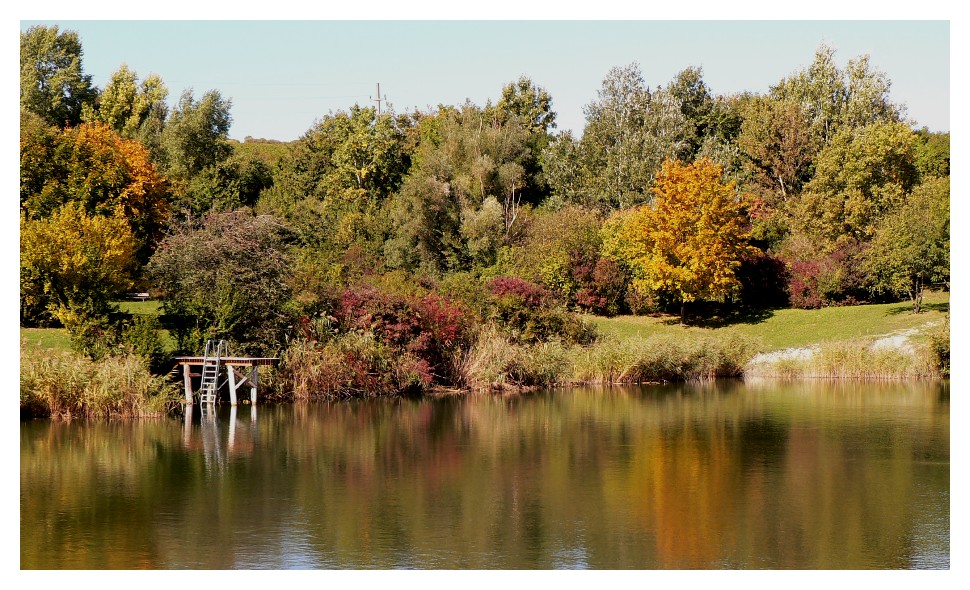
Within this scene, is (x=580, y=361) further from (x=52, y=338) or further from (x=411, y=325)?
(x=52, y=338)

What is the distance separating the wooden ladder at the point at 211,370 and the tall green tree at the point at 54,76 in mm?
38566

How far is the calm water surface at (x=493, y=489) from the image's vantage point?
13.4m

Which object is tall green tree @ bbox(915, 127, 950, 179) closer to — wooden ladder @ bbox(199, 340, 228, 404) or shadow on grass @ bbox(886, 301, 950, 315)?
shadow on grass @ bbox(886, 301, 950, 315)

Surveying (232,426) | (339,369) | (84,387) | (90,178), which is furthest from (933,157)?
(84,387)

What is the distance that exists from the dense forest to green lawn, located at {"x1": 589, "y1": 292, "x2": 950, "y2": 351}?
99 centimetres

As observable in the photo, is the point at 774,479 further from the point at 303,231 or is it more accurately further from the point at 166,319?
the point at 303,231

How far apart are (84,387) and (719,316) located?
3053 cm

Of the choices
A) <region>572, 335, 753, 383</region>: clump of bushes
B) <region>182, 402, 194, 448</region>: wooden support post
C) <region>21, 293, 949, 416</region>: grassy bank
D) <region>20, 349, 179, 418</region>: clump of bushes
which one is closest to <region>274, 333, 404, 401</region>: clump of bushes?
<region>21, 293, 949, 416</region>: grassy bank

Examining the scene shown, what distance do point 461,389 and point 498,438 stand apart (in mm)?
9696

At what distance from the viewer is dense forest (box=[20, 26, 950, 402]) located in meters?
29.9

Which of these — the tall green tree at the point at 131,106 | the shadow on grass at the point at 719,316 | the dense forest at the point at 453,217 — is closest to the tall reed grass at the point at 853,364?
the dense forest at the point at 453,217

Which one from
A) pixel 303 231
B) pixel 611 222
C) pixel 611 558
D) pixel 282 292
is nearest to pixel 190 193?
pixel 303 231

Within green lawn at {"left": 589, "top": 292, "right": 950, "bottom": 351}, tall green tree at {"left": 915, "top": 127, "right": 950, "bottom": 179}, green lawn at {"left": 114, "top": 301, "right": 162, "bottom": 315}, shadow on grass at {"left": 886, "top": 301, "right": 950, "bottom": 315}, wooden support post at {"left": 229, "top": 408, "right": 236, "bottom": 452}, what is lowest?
wooden support post at {"left": 229, "top": 408, "right": 236, "bottom": 452}

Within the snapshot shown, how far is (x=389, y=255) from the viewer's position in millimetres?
51281
